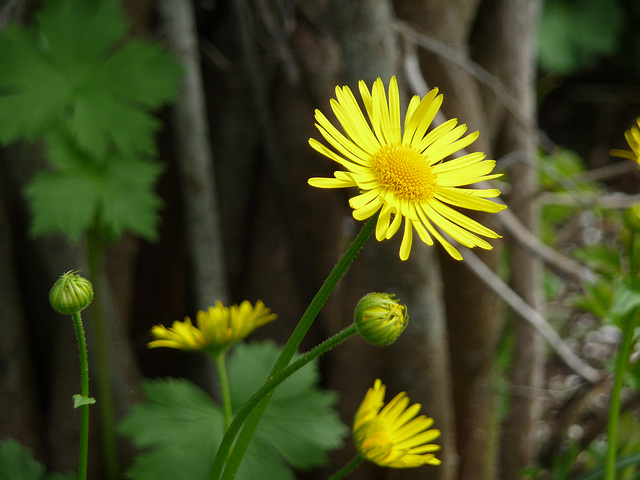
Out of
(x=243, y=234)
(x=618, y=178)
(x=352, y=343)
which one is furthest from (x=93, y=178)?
(x=618, y=178)

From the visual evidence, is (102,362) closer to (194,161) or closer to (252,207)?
(194,161)

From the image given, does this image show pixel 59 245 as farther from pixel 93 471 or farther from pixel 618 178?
pixel 618 178

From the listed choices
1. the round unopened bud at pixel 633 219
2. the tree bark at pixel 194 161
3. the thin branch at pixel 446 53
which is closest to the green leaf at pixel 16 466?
the tree bark at pixel 194 161

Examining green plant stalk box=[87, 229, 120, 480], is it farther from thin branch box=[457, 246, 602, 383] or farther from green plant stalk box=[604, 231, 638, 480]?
green plant stalk box=[604, 231, 638, 480]

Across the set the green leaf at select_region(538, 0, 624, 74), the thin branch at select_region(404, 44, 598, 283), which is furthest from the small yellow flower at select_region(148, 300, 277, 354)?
the green leaf at select_region(538, 0, 624, 74)

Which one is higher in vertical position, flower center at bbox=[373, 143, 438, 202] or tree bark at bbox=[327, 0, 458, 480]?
tree bark at bbox=[327, 0, 458, 480]
